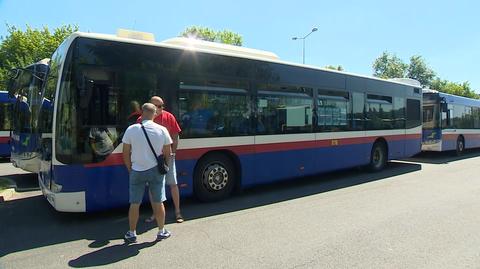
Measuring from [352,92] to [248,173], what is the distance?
15.3 feet

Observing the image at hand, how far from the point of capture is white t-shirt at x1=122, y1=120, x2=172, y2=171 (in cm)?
Result: 555

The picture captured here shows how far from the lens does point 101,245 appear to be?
18.2 feet

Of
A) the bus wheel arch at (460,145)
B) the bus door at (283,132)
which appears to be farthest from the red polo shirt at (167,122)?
the bus wheel arch at (460,145)

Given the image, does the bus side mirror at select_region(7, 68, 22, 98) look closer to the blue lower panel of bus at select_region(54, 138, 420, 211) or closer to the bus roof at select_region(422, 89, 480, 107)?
the blue lower panel of bus at select_region(54, 138, 420, 211)

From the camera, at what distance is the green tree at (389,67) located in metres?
65.8

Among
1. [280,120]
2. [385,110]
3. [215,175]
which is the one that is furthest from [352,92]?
[215,175]

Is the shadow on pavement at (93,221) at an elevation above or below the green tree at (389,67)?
below

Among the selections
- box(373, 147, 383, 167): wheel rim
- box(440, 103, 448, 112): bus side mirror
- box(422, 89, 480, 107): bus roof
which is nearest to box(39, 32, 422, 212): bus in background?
box(373, 147, 383, 167): wheel rim

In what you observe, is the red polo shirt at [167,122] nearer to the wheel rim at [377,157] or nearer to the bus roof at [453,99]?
the wheel rim at [377,157]

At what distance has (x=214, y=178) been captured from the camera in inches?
322

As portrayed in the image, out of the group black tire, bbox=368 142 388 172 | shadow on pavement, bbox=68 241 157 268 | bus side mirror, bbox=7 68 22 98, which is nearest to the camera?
shadow on pavement, bbox=68 241 157 268

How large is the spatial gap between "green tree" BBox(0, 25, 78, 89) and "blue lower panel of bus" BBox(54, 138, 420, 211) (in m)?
30.1

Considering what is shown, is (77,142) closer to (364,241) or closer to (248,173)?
(248,173)

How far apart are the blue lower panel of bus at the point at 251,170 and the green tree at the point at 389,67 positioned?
182 ft
